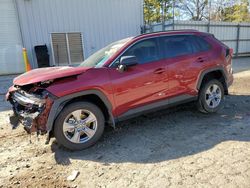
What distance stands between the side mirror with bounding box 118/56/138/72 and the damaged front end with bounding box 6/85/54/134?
1203 mm

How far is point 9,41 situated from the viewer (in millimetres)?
10820

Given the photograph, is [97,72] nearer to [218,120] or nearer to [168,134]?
[168,134]

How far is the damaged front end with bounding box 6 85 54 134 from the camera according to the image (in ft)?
10.6

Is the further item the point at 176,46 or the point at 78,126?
the point at 176,46

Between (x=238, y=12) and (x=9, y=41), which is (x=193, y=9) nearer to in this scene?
(x=238, y=12)

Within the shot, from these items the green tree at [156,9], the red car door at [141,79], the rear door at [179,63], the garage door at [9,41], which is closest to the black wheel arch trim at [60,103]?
the red car door at [141,79]

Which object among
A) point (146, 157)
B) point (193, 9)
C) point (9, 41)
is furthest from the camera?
point (193, 9)

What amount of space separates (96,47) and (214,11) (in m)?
23.8

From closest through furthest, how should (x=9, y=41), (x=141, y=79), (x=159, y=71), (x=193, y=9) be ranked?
1. (x=141, y=79)
2. (x=159, y=71)
3. (x=9, y=41)
4. (x=193, y=9)

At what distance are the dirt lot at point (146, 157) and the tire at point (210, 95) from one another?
24 centimetres

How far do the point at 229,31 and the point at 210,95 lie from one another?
13596mm

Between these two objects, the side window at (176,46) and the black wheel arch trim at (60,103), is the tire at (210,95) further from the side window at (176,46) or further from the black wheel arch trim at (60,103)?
the black wheel arch trim at (60,103)

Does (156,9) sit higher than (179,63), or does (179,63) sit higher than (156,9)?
(156,9)

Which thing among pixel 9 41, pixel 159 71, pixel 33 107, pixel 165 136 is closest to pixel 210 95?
pixel 159 71
